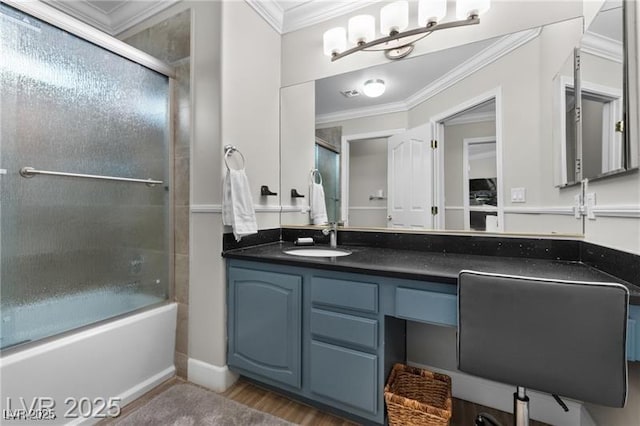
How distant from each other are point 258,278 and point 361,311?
621 mm

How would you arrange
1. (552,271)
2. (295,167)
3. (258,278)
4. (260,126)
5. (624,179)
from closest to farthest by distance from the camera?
(624,179)
(552,271)
(258,278)
(260,126)
(295,167)

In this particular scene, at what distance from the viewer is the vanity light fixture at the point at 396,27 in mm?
1499

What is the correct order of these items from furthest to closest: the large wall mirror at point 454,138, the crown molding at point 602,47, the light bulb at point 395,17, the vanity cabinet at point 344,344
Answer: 1. the light bulb at point 395,17
2. the large wall mirror at point 454,138
3. the vanity cabinet at point 344,344
4. the crown molding at point 602,47

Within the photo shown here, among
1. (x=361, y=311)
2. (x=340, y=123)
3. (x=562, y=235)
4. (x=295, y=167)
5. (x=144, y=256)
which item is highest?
(x=340, y=123)

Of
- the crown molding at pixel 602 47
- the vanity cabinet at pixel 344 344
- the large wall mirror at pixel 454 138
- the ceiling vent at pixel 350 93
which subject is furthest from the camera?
the ceiling vent at pixel 350 93

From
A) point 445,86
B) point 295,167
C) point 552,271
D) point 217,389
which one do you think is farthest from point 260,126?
point 552,271

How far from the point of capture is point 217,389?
165cm

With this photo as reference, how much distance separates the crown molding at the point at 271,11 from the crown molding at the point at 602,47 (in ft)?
5.94

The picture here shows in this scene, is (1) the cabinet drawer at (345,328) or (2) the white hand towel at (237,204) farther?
(2) the white hand towel at (237,204)

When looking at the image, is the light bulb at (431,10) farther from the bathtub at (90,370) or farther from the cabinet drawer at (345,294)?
the bathtub at (90,370)

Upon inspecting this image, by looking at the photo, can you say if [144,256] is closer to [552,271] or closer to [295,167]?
[295,167]

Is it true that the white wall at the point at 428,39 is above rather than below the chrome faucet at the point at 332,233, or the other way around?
above

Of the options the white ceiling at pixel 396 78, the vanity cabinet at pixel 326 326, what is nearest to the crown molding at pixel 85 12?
the white ceiling at pixel 396 78

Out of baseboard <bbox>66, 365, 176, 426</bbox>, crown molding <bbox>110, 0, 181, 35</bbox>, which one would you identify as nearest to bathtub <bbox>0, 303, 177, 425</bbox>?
baseboard <bbox>66, 365, 176, 426</bbox>
